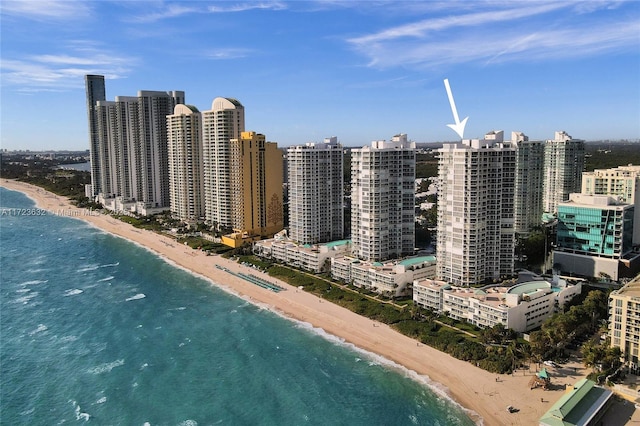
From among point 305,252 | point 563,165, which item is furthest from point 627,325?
point 563,165

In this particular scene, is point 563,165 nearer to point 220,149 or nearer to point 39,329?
point 220,149

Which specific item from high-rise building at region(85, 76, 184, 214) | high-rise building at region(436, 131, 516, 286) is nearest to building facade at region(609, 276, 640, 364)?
high-rise building at region(436, 131, 516, 286)

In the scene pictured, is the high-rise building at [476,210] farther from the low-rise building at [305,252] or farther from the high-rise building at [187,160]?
the high-rise building at [187,160]

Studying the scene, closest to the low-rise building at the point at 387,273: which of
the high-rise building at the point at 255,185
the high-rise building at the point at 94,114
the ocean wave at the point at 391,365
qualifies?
the ocean wave at the point at 391,365

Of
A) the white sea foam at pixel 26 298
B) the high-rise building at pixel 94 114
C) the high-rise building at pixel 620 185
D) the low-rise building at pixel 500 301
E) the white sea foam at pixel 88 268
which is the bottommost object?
the white sea foam at pixel 26 298

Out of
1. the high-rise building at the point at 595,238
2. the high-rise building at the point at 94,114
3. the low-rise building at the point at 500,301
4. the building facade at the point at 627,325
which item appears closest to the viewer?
the building facade at the point at 627,325
